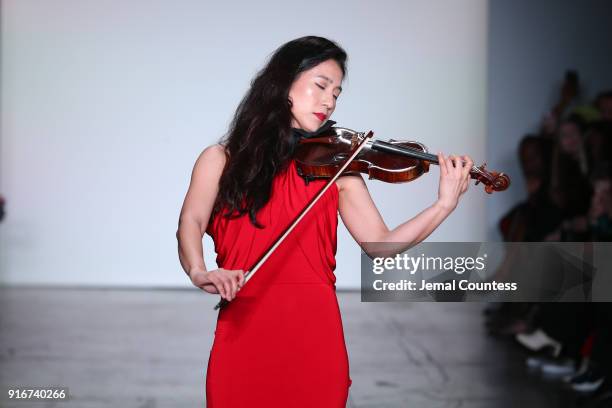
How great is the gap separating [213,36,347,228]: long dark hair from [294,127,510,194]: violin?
0.13 feet

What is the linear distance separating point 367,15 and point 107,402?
2713 mm

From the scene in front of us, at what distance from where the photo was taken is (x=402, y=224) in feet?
5.42

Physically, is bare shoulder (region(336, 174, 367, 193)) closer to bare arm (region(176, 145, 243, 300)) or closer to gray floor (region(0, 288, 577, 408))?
A: bare arm (region(176, 145, 243, 300))

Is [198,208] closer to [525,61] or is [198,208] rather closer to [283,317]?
[283,317]

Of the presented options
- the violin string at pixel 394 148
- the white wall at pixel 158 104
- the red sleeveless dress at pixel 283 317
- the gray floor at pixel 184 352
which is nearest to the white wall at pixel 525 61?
the white wall at pixel 158 104

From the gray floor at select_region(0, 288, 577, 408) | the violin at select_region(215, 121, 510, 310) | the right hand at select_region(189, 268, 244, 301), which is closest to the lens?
the right hand at select_region(189, 268, 244, 301)

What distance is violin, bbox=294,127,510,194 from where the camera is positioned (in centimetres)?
174

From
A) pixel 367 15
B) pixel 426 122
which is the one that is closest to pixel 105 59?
pixel 367 15

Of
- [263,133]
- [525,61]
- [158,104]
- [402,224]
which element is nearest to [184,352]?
[158,104]

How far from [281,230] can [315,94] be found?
0.90 feet

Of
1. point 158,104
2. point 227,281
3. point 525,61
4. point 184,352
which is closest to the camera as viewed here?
point 227,281

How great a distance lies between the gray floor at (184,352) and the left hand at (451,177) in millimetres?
1620

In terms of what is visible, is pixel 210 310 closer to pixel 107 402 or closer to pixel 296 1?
pixel 296 1

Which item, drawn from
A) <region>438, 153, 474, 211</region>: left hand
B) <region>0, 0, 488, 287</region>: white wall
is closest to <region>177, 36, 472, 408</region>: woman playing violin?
<region>438, 153, 474, 211</region>: left hand
